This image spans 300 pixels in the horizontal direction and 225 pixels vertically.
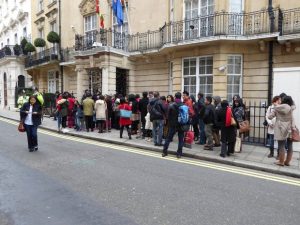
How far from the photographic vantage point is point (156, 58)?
1689 centimetres

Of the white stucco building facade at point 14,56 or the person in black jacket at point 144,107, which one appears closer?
the person in black jacket at point 144,107

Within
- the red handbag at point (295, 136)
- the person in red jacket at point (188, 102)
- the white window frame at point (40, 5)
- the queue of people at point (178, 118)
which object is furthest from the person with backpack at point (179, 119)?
the white window frame at point (40, 5)

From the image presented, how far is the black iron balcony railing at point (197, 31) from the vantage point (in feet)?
41.8

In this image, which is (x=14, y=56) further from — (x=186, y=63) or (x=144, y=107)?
(x=144, y=107)

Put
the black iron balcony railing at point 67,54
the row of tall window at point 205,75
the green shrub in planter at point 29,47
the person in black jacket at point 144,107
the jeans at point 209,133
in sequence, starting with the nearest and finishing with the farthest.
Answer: the jeans at point 209,133, the person in black jacket at point 144,107, the row of tall window at point 205,75, the black iron balcony railing at point 67,54, the green shrub in planter at point 29,47

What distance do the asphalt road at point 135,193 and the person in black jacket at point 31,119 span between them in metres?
0.89

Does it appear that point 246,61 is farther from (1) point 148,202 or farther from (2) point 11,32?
(2) point 11,32

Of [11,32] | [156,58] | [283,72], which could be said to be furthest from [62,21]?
[283,72]

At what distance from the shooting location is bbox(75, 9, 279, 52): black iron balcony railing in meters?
12.7

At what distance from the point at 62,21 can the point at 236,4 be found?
14.6 m

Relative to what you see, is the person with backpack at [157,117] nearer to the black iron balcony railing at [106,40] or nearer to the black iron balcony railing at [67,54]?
the black iron balcony railing at [106,40]

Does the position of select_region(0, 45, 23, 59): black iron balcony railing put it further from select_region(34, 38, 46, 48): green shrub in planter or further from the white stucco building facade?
select_region(34, 38, 46, 48): green shrub in planter

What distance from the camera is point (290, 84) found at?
938cm

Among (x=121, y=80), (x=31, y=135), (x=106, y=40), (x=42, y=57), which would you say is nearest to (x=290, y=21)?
(x=121, y=80)
